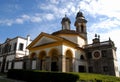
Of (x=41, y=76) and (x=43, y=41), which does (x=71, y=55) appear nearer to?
(x=43, y=41)

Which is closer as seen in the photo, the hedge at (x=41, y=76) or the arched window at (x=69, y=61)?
the hedge at (x=41, y=76)

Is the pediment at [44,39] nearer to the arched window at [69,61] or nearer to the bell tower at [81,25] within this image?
the arched window at [69,61]

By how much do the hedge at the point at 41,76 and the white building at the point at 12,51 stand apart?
17.9 m

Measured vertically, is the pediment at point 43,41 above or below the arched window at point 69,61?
above

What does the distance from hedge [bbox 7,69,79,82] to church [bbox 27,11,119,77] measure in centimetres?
705

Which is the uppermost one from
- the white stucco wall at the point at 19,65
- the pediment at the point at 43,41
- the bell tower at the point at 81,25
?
the bell tower at the point at 81,25

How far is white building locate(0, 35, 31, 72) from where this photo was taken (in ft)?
146

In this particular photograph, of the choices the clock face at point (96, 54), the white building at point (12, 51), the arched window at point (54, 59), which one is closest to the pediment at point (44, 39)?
the arched window at point (54, 59)

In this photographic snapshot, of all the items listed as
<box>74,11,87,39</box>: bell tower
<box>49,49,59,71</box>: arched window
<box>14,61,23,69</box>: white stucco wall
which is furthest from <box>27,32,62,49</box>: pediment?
<box>74,11,87,39</box>: bell tower

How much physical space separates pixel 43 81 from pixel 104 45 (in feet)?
60.9

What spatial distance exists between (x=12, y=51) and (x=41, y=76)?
28.2 meters

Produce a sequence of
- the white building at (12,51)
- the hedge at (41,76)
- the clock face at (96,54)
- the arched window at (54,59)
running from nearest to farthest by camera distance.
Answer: the hedge at (41,76), the arched window at (54,59), the clock face at (96,54), the white building at (12,51)

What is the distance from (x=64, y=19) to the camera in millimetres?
45312

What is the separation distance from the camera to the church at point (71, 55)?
95.7ft
